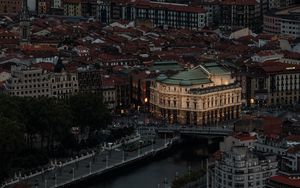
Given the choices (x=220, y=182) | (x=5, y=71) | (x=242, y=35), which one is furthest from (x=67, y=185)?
(x=242, y=35)

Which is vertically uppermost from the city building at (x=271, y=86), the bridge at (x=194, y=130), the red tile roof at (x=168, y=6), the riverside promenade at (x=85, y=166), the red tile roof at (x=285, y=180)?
the red tile roof at (x=168, y=6)

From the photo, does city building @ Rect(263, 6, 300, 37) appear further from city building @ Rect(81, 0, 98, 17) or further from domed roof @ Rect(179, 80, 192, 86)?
domed roof @ Rect(179, 80, 192, 86)

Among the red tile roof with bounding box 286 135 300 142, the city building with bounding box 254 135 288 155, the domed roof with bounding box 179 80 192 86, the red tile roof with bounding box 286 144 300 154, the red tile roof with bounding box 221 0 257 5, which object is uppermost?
the red tile roof with bounding box 221 0 257 5

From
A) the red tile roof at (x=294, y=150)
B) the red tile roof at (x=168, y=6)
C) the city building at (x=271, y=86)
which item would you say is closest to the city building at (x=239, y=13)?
the red tile roof at (x=168, y=6)

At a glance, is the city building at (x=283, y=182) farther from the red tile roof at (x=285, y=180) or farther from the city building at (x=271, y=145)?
the city building at (x=271, y=145)

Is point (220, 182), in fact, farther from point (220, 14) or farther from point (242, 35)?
point (220, 14)

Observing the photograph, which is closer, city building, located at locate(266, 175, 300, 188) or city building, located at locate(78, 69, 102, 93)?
city building, located at locate(266, 175, 300, 188)

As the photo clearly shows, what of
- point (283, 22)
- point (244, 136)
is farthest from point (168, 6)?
point (244, 136)

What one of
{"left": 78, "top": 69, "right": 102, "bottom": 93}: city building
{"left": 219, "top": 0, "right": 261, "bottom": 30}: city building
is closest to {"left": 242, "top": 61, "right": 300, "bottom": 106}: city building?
{"left": 78, "top": 69, "right": 102, "bottom": 93}: city building
